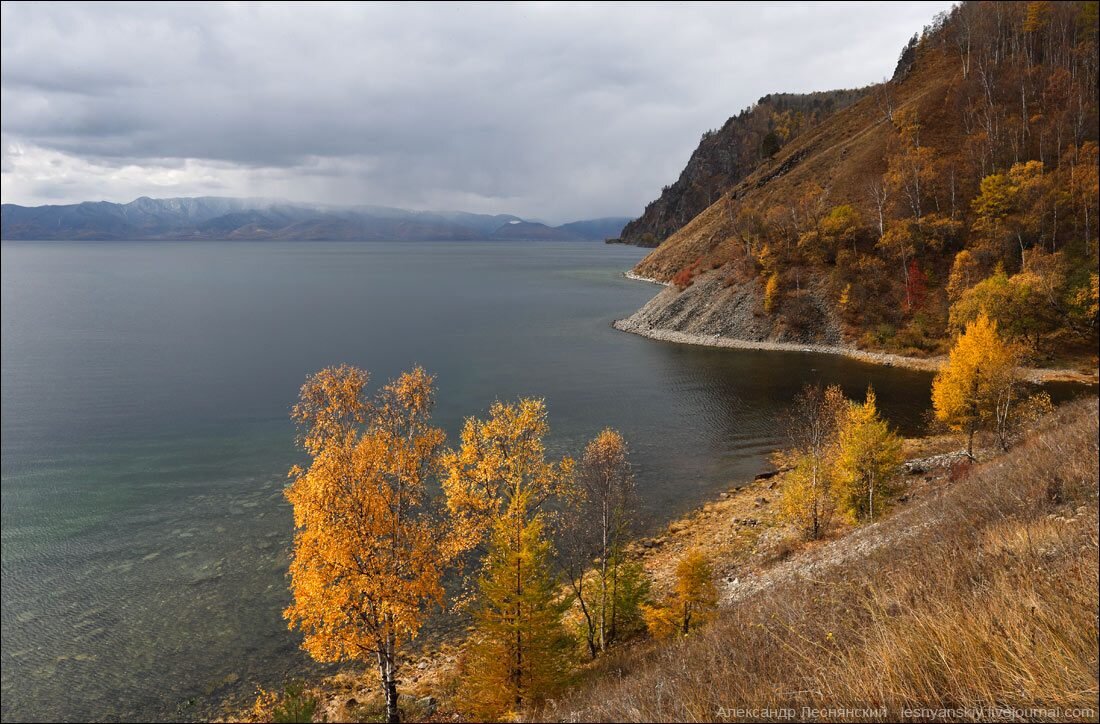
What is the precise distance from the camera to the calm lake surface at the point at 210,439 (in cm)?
2411

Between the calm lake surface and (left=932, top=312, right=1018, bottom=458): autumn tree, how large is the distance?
Answer: 13253mm

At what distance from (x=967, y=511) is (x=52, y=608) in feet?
125

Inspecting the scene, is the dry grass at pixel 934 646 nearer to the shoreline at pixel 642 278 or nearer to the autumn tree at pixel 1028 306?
the autumn tree at pixel 1028 306

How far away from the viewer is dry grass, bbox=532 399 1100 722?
4.78 m

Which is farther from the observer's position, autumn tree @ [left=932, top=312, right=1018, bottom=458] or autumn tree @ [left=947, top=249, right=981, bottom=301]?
autumn tree @ [left=947, top=249, right=981, bottom=301]

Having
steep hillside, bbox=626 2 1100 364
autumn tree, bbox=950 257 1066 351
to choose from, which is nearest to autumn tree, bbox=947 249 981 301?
steep hillside, bbox=626 2 1100 364

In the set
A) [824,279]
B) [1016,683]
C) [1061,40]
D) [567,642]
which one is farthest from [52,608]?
[1061,40]

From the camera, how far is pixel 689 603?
70.2 ft

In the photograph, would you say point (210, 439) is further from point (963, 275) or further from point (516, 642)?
point (963, 275)

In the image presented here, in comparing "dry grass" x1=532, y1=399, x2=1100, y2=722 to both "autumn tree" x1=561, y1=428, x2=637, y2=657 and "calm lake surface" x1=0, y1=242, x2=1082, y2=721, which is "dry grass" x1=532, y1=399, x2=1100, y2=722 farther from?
"calm lake surface" x1=0, y1=242, x2=1082, y2=721

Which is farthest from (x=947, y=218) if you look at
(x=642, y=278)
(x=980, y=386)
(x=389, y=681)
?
(x=642, y=278)

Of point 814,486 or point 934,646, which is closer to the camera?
point 934,646

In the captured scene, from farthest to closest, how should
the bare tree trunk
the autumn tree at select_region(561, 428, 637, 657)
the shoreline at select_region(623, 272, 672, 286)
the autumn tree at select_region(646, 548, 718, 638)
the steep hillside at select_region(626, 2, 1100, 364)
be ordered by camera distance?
the shoreline at select_region(623, 272, 672, 286)
the steep hillside at select_region(626, 2, 1100, 364)
the autumn tree at select_region(561, 428, 637, 657)
the autumn tree at select_region(646, 548, 718, 638)
the bare tree trunk

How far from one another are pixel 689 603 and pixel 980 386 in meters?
26.9
